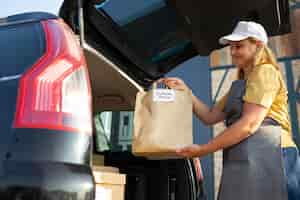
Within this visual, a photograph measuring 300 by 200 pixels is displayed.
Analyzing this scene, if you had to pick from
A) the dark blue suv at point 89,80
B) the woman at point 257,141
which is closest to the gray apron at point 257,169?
the woman at point 257,141

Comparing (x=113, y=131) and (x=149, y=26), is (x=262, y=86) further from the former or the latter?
(x=113, y=131)

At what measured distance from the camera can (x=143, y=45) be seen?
2.34 metres

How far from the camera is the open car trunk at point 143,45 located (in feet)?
6.30

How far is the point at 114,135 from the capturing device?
3.06 m

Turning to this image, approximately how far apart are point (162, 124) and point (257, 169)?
0.41 meters

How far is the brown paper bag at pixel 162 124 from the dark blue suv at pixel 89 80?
1.08 ft

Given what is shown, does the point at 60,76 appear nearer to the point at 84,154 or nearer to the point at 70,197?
the point at 84,154

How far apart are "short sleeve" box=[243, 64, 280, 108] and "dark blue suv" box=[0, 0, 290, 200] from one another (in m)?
0.56

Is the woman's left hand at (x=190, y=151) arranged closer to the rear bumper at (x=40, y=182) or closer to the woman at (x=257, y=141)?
the woman at (x=257, y=141)

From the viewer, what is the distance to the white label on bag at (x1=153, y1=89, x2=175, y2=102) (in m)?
1.62

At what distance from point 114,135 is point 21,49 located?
6.33 ft

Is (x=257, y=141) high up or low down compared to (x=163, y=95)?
down

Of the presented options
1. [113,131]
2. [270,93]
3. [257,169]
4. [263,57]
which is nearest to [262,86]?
[270,93]

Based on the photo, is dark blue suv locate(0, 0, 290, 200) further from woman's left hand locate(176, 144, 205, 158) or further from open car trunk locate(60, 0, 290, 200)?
woman's left hand locate(176, 144, 205, 158)
